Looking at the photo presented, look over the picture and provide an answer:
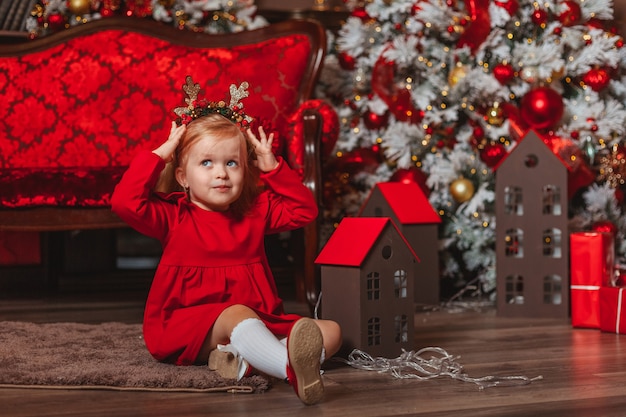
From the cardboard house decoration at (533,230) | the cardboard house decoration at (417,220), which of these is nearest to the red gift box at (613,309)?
the cardboard house decoration at (533,230)

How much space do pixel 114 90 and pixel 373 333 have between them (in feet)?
6.17

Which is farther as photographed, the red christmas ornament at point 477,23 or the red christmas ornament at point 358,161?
the red christmas ornament at point 358,161

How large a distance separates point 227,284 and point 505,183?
1325 millimetres

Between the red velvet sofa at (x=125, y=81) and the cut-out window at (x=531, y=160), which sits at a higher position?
the red velvet sofa at (x=125, y=81)

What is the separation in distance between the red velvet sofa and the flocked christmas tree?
1.01 feet

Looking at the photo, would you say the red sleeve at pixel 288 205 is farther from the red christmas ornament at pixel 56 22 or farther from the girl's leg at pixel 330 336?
the red christmas ornament at pixel 56 22

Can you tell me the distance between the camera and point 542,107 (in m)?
3.27

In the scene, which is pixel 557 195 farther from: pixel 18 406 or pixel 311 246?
pixel 18 406

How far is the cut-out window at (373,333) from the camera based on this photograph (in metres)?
2.06

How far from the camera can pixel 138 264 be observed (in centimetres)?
421

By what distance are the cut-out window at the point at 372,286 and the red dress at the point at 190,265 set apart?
0.23 m

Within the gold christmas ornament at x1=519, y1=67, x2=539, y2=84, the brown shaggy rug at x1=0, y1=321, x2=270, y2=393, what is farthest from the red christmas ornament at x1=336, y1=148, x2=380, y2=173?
the brown shaggy rug at x1=0, y1=321, x2=270, y2=393

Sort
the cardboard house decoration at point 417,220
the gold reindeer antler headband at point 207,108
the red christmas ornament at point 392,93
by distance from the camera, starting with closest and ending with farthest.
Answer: the gold reindeer antler headband at point 207,108 → the cardboard house decoration at point 417,220 → the red christmas ornament at point 392,93

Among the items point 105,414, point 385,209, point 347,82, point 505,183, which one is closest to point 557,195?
point 505,183
